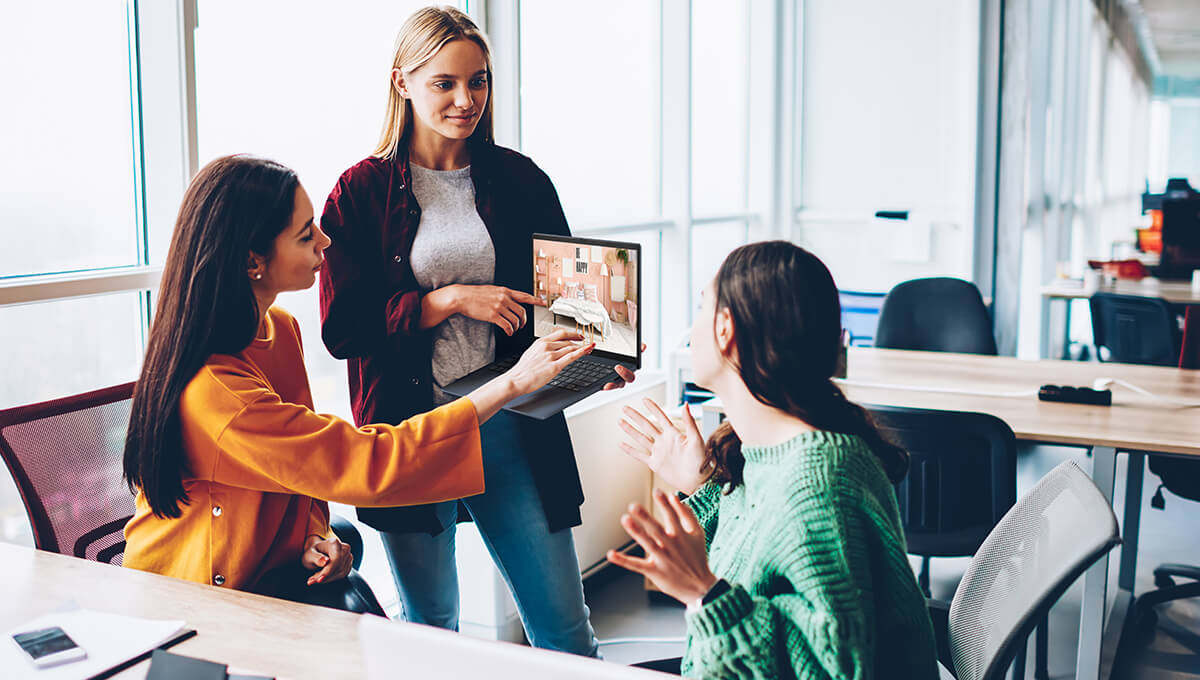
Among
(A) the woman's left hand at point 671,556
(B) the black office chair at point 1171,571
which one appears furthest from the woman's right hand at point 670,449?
(B) the black office chair at point 1171,571

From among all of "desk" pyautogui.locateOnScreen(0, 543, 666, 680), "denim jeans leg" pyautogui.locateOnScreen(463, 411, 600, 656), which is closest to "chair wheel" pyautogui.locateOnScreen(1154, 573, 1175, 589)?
"denim jeans leg" pyautogui.locateOnScreen(463, 411, 600, 656)

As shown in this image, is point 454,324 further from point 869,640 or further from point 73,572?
point 869,640

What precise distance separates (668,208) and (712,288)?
3009 millimetres

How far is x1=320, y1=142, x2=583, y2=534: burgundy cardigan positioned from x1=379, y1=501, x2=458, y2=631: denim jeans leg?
0.04m

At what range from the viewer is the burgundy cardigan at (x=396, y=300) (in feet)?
5.80

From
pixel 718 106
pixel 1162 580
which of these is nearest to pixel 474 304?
pixel 1162 580

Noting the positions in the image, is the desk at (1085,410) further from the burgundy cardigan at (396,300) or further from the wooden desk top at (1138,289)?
the wooden desk top at (1138,289)

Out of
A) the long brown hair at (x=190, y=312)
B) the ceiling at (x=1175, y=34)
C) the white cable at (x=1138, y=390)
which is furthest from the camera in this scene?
the ceiling at (x=1175, y=34)

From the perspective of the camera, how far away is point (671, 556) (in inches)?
39.9

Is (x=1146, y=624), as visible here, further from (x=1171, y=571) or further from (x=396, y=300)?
(x=396, y=300)

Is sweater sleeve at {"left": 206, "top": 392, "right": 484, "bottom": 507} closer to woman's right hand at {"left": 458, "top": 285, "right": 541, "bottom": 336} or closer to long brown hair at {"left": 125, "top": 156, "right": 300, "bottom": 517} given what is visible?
long brown hair at {"left": 125, "top": 156, "right": 300, "bottom": 517}

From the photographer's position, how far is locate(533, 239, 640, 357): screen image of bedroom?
5.61 feet

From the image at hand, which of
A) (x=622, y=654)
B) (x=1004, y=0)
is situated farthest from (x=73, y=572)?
(x=1004, y=0)

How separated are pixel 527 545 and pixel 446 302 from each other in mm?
471
